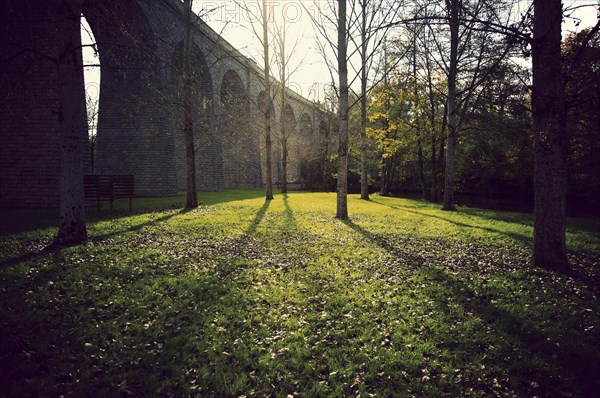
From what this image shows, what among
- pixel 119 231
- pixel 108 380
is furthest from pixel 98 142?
pixel 108 380

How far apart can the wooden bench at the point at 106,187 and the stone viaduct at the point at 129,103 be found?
111cm

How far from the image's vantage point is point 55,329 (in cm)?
331

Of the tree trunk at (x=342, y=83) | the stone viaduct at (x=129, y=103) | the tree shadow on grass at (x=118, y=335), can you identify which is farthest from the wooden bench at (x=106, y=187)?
the tree trunk at (x=342, y=83)

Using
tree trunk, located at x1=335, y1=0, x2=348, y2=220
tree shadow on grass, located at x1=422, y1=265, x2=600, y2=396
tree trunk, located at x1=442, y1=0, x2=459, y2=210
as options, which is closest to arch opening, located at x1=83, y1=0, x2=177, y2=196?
tree trunk, located at x1=335, y1=0, x2=348, y2=220

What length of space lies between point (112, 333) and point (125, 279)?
1530 millimetres

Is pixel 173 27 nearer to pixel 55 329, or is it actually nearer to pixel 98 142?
pixel 98 142

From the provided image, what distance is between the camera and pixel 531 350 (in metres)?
3.17

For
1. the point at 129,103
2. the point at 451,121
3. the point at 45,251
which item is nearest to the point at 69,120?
the point at 45,251

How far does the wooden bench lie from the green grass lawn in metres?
3.57

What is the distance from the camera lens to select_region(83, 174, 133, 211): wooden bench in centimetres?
1014

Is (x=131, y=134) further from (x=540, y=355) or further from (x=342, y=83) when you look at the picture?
(x=540, y=355)

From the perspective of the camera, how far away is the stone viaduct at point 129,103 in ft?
27.0

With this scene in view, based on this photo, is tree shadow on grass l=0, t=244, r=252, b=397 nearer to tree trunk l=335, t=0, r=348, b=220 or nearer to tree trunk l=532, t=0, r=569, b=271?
tree trunk l=532, t=0, r=569, b=271

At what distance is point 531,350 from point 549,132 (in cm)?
363
